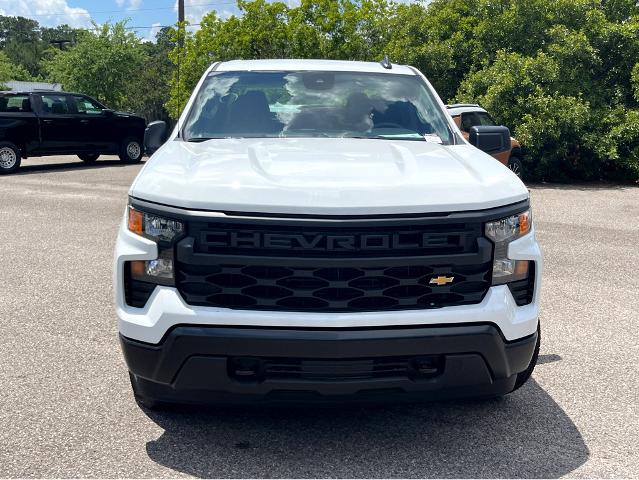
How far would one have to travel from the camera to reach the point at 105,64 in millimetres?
33750

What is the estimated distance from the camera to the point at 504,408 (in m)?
3.84

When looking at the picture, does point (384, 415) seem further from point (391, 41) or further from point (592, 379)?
point (391, 41)

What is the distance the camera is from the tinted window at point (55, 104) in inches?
697

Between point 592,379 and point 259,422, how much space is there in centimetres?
205

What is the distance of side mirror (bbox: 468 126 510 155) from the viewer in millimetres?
4647

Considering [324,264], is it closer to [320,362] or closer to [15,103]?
[320,362]

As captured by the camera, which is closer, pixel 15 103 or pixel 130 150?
pixel 15 103

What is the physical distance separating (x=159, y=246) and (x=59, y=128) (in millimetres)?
16304

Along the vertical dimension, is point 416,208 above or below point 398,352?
above

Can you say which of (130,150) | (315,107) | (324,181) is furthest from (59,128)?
(324,181)

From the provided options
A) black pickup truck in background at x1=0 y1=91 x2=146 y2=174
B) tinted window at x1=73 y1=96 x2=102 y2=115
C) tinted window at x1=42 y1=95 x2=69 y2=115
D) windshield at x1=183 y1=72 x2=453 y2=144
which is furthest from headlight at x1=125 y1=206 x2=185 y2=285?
tinted window at x1=73 y1=96 x2=102 y2=115

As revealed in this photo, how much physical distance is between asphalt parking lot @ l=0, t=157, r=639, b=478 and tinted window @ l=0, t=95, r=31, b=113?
40.1 ft

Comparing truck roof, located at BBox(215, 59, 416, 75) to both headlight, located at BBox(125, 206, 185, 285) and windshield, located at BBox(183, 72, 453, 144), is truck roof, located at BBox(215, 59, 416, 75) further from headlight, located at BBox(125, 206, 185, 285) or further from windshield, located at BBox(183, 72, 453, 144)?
headlight, located at BBox(125, 206, 185, 285)

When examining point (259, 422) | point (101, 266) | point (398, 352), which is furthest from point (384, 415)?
point (101, 266)
